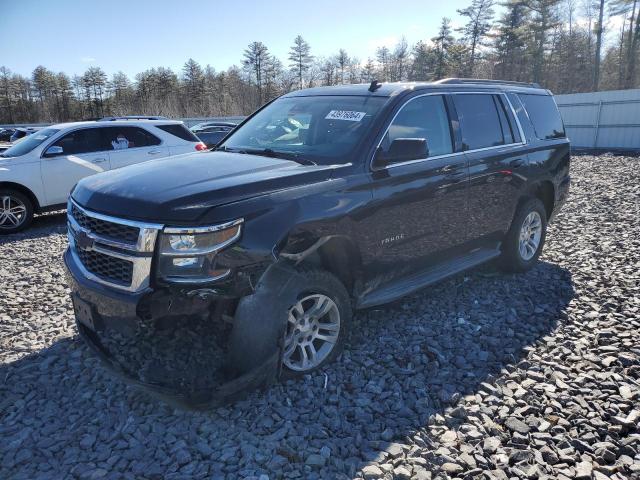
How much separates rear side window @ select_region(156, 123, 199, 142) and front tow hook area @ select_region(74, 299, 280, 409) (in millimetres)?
6514

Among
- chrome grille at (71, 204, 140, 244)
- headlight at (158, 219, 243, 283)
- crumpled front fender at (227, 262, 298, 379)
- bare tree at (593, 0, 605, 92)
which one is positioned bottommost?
crumpled front fender at (227, 262, 298, 379)

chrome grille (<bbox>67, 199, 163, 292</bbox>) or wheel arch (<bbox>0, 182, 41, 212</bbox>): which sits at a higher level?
chrome grille (<bbox>67, 199, 163, 292</bbox>)

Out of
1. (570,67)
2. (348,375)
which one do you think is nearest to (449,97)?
(348,375)

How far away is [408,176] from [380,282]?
2.84 ft

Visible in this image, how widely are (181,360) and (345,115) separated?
2.28 metres

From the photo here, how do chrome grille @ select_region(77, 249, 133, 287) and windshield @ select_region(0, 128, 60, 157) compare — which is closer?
chrome grille @ select_region(77, 249, 133, 287)

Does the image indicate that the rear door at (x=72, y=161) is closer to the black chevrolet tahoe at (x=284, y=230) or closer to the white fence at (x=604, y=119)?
the black chevrolet tahoe at (x=284, y=230)

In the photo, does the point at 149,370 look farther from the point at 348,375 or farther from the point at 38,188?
the point at 38,188

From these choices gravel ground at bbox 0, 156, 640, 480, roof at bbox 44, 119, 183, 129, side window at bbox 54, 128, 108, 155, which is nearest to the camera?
gravel ground at bbox 0, 156, 640, 480

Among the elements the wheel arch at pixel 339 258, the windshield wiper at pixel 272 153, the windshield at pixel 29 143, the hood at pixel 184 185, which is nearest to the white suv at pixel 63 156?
the windshield at pixel 29 143

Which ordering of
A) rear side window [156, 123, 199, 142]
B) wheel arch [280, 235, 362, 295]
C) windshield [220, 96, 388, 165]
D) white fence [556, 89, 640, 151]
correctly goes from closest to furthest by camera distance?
wheel arch [280, 235, 362, 295] < windshield [220, 96, 388, 165] < rear side window [156, 123, 199, 142] < white fence [556, 89, 640, 151]

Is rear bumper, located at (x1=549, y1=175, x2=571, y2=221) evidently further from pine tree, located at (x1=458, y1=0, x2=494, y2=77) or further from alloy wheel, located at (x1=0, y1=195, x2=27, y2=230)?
pine tree, located at (x1=458, y1=0, x2=494, y2=77)

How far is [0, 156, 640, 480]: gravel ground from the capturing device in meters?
2.55

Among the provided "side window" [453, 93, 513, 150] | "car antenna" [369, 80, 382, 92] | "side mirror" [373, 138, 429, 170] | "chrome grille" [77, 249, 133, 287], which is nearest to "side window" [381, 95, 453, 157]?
"side mirror" [373, 138, 429, 170]
